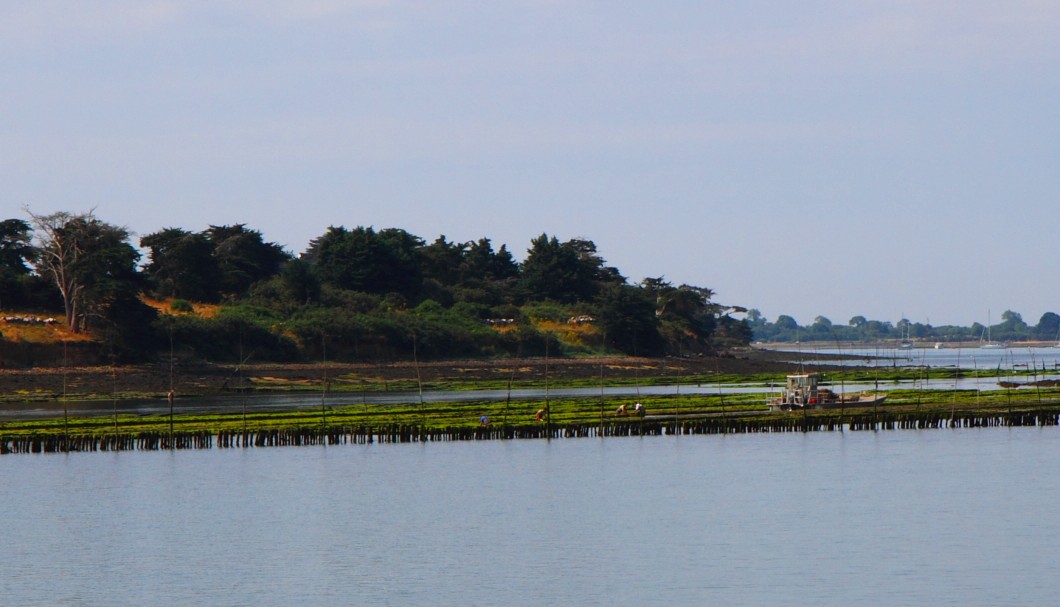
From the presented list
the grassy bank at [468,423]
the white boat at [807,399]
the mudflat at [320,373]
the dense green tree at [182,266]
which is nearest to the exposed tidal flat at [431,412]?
the grassy bank at [468,423]

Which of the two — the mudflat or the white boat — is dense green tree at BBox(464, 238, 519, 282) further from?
the white boat

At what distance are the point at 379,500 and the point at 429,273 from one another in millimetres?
131158

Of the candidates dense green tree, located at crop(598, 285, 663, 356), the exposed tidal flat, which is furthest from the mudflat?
dense green tree, located at crop(598, 285, 663, 356)

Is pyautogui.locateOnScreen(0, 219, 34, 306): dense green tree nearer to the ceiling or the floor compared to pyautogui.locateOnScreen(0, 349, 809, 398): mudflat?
nearer to the ceiling

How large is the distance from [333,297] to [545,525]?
11074 centimetres

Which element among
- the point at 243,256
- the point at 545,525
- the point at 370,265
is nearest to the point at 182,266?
the point at 243,256

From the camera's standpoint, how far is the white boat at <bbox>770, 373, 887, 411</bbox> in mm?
83438

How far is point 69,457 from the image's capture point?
7006 cm

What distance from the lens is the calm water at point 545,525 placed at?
37.8 meters

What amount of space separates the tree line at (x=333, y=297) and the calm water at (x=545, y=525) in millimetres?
58532

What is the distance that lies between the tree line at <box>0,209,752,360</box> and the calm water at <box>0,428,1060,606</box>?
2304 inches

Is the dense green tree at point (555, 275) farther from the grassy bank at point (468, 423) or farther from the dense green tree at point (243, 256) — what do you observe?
the grassy bank at point (468, 423)

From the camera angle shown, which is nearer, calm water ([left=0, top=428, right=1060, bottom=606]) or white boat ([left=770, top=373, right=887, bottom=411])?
calm water ([left=0, top=428, right=1060, bottom=606])

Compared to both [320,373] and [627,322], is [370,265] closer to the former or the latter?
[627,322]
